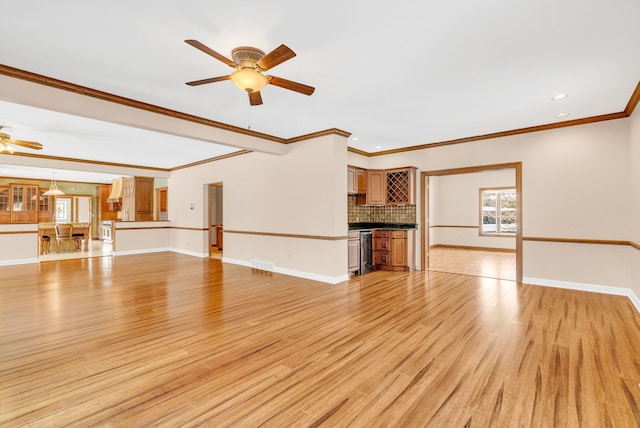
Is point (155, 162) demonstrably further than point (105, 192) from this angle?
No

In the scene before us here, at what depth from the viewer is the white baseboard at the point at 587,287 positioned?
4.29 meters

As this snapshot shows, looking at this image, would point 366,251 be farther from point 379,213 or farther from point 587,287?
point 587,287

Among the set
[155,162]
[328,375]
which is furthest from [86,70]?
[155,162]

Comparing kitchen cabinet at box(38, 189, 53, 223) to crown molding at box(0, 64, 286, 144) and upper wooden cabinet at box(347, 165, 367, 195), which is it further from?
upper wooden cabinet at box(347, 165, 367, 195)

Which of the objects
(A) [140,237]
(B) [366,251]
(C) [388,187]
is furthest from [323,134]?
(A) [140,237]

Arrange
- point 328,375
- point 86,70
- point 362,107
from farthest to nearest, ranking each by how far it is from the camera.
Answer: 1. point 362,107
2. point 86,70
3. point 328,375

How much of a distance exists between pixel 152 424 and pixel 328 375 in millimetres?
1176

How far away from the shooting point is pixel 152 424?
1764 millimetres

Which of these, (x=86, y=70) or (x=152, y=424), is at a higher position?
(x=86, y=70)

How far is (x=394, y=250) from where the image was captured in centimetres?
638

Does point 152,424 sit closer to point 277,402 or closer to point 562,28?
point 277,402

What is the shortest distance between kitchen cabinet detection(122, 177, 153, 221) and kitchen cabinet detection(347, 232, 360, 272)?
8.25m

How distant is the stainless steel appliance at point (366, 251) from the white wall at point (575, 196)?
268 cm

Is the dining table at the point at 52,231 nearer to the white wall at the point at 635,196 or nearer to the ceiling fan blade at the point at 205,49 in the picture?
the ceiling fan blade at the point at 205,49
